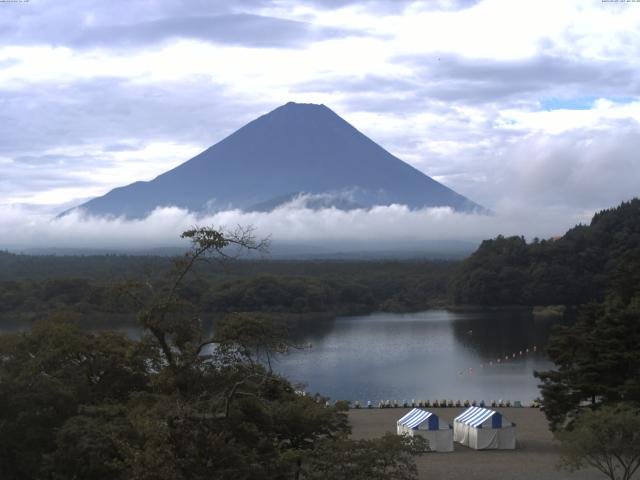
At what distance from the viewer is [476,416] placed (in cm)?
1600

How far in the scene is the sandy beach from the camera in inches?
532

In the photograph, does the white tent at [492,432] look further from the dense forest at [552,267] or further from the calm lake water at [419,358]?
the dense forest at [552,267]

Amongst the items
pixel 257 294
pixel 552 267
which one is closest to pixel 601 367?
pixel 257 294

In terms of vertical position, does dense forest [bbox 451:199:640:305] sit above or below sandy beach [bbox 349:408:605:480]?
above

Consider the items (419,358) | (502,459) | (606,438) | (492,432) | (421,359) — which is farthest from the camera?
(419,358)

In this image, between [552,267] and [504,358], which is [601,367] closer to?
[504,358]

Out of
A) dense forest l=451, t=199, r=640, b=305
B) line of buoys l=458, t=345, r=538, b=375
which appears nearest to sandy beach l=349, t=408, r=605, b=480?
line of buoys l=458, t=345, r=538, b=375

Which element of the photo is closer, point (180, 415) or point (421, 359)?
point (180, 415)

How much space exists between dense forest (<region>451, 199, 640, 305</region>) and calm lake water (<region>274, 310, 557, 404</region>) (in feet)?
23.8

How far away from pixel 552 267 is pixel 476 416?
130 ft

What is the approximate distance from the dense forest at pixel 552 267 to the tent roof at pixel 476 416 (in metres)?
36.6

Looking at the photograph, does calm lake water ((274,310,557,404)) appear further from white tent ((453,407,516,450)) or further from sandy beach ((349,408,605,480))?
white tent ((453,407,516,450))

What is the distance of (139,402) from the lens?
30.3ft

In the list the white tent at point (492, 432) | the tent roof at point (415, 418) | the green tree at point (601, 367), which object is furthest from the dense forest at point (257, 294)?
the green tree at point (601, 367)
